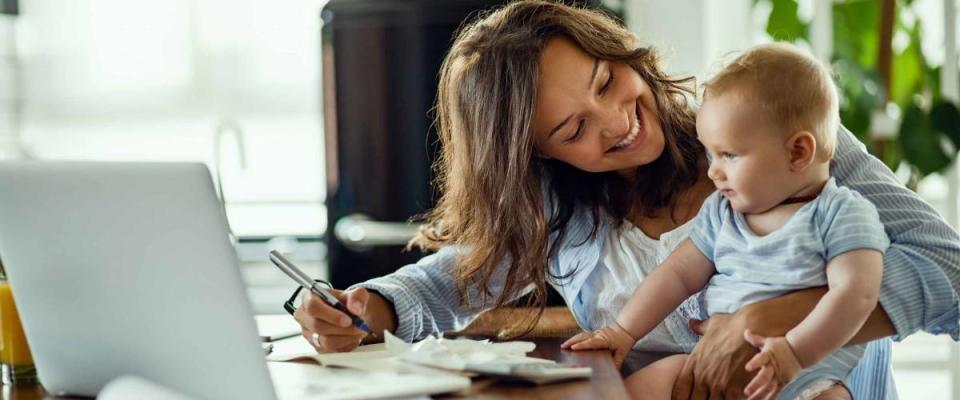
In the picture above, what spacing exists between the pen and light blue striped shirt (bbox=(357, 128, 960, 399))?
0.21 metres

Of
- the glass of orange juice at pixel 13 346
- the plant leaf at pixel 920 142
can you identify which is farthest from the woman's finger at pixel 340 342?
the plant leaf at pixel 920 142

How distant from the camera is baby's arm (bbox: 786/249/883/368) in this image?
Result: 142cm

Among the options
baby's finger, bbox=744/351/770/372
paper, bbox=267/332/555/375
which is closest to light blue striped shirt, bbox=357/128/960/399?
baby's finger, bbox=744/351/770/372

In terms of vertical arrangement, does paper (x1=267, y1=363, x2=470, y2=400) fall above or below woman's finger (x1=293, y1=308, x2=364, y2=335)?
above

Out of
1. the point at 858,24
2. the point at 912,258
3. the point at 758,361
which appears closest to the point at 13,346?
the point at 758,361

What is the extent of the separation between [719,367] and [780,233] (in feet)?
0.66

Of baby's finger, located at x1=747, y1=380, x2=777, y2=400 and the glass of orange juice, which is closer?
baby's finger, located at x1=747, y1=380, x2=777, y2=400

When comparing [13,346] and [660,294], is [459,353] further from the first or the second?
[13,346]

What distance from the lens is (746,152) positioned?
4.99 feet

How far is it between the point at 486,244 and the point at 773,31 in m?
2.03

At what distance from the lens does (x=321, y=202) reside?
4.20 meters

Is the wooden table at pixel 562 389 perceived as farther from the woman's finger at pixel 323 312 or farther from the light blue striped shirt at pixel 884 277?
the light blue striped shirt at pixel 884 277

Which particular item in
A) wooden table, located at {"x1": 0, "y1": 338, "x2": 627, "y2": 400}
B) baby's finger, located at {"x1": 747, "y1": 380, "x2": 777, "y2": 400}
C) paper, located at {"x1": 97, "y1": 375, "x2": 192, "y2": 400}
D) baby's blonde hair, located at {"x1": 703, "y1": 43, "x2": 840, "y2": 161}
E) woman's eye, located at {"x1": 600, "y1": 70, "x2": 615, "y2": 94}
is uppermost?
baby's blonde hair, located at {"x1": 703, "y1": 43, "x2": 840, "y2": 161}

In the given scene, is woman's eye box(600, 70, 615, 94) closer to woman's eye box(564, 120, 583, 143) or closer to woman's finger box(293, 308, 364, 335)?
woman's eye box(564, 120, 583, 143)
